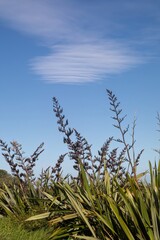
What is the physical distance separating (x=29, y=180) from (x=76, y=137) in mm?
2040

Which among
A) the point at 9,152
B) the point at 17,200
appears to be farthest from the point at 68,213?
the point at 9,152

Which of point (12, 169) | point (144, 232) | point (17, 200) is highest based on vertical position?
point (12, 169)

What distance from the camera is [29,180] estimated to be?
862 centimetres

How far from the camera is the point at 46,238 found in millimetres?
6223

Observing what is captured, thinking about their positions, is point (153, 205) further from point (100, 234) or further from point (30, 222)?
point (30, 222)

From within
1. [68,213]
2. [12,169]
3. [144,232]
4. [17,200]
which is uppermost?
[12,169]

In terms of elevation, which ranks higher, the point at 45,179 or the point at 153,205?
the point at 45,179

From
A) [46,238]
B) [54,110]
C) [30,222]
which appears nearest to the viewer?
[46,238]

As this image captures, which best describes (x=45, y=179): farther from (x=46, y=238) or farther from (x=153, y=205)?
(x=153, y=205)

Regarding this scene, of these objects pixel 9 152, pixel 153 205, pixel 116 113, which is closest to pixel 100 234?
pixel 153 205

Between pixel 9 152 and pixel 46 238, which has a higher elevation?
pixel 9 152

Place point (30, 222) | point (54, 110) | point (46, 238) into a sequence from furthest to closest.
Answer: point (30, 222) → point (54, 110) → point (46, 238)

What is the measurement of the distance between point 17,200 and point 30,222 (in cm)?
118

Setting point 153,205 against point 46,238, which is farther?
point 46,238
